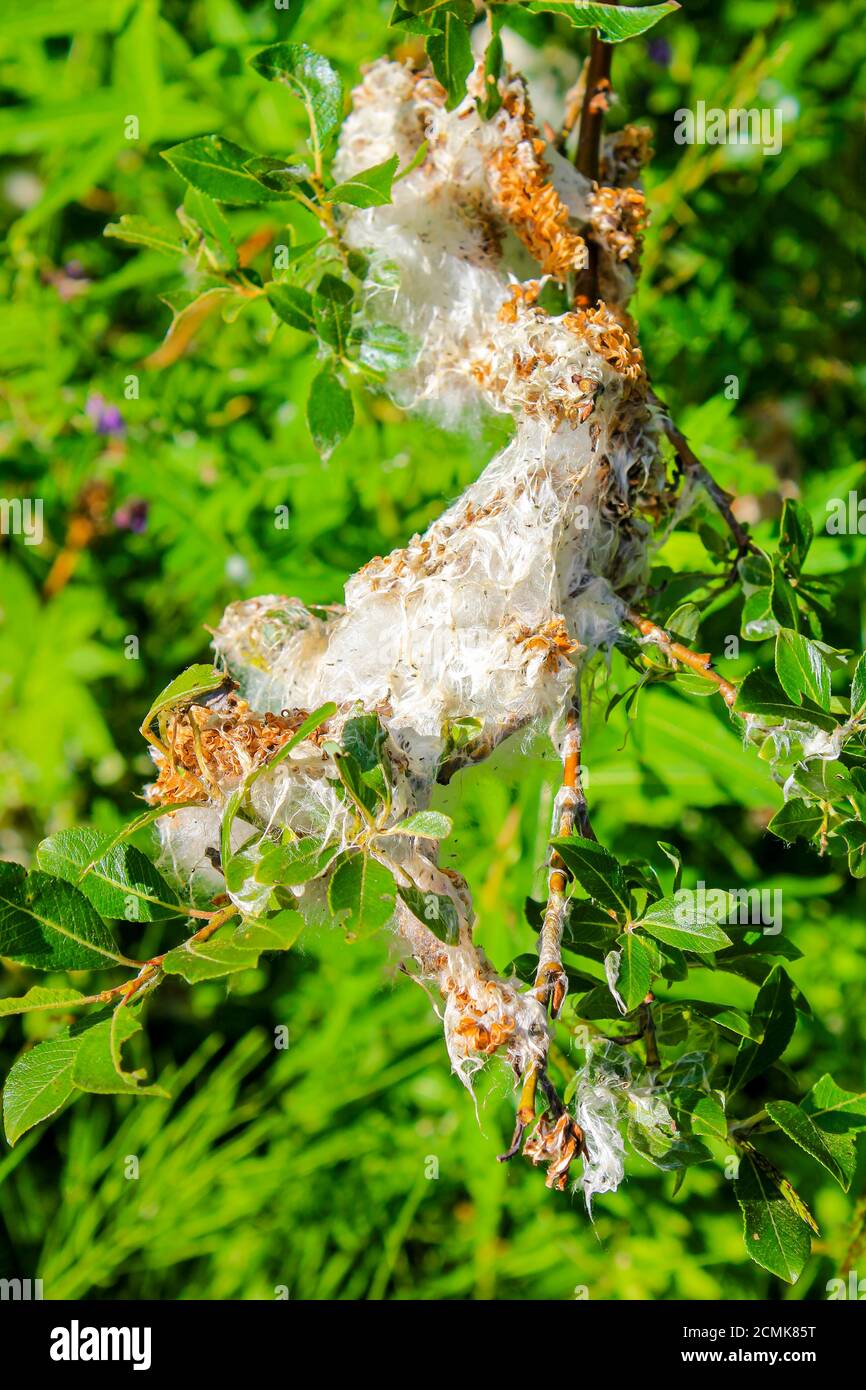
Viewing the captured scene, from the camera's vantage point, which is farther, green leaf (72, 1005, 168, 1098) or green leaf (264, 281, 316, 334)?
green leaf (264, 281, 316, 334)

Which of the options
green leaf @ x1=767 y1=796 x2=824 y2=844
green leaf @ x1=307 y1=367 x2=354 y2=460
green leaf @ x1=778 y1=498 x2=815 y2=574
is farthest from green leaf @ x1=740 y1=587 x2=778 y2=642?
green leaf @ x1=307 y1=367 x2=354 y2=460

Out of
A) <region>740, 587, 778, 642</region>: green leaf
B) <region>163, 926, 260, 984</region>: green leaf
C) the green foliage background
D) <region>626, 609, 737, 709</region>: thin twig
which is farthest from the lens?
the green foliage background

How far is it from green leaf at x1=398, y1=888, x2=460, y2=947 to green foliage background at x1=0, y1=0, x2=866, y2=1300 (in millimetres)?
413

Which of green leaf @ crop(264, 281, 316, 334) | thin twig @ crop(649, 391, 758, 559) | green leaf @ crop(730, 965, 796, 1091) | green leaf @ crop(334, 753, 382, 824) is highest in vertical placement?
green leaf @ crop(264, 281, 316, 334)

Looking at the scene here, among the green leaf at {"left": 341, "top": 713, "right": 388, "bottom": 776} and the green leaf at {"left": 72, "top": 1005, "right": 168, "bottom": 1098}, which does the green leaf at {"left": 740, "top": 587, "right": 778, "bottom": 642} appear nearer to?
the green leaf at {"left": 341, "top": 713, "right": 388, "bottom": 776}

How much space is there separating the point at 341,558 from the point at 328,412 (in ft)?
1.26

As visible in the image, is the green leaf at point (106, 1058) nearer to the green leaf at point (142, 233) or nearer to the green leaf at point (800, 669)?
the green leaf at point (800, 669)

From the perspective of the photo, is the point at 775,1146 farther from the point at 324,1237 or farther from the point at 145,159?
the point at 145,159

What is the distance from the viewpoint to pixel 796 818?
51 cm

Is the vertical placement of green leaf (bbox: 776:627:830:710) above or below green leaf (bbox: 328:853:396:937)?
above

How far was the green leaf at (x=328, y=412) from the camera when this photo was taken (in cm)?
62

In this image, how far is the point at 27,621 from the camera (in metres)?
1.22

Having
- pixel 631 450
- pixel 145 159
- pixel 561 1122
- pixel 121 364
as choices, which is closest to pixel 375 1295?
pixel 561 1122

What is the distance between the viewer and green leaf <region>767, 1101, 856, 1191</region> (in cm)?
50
